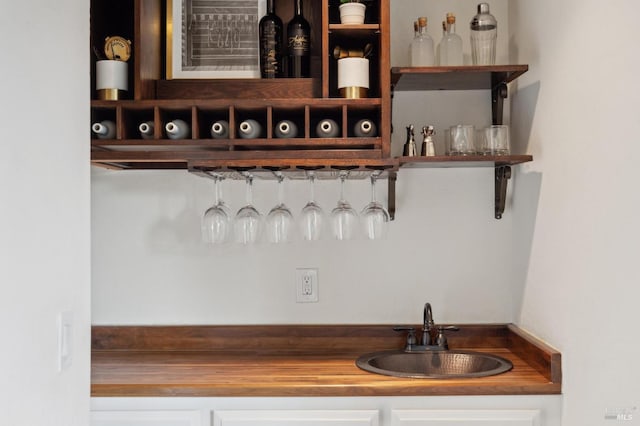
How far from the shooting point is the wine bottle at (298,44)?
234cm

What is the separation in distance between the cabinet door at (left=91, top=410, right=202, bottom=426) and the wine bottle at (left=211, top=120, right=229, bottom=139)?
0.82 metres

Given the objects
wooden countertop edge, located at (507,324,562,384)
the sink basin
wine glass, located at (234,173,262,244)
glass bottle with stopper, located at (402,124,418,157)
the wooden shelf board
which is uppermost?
glass bottle with stopper, located at (402,124,418,157)

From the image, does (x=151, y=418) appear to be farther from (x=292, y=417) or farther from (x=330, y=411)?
(x=330, y=411)

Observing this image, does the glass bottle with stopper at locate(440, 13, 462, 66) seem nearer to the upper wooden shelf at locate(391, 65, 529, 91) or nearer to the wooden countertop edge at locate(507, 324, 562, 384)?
the upper wooden shelf at locate(391, 65, 529, 91)

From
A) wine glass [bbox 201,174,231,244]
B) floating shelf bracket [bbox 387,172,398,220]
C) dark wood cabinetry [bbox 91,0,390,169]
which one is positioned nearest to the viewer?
dark wood cabinetry [bbox 91,0,390,169]

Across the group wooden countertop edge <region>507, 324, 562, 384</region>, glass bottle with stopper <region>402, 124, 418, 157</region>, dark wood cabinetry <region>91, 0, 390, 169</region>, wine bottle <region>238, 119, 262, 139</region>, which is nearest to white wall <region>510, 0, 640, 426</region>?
wooden countertop edge <region>507, 324, 562, 384</region>

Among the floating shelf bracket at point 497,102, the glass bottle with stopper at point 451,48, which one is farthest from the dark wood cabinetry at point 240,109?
the floating shelf bracket at point 497,102

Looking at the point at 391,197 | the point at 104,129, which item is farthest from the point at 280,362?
the point at 104,129

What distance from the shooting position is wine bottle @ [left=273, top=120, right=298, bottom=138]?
2240 mm

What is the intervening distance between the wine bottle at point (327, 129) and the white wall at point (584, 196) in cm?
64

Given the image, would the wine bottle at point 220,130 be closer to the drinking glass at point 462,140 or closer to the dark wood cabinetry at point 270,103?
the dark wood cabinetry at point 270,103

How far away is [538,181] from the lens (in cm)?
228

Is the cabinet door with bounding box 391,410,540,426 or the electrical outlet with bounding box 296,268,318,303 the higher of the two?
the electrical outlet with bounding box 296,268,318,303

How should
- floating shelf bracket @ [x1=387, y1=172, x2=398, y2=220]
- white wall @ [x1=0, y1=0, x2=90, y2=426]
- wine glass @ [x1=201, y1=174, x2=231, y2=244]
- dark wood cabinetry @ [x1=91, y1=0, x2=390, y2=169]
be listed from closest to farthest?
white wall @ [x1=0, y1=0, x2=90, y2=426], dark wood cabinetry @ [x1=91, y1=0, x2=390, y2=169], wine glass @ [x1=201, y1=174, x2=231, y2=244], floating shelf bracket @ [x1=387, y1=172, x2=398, y2=220]
